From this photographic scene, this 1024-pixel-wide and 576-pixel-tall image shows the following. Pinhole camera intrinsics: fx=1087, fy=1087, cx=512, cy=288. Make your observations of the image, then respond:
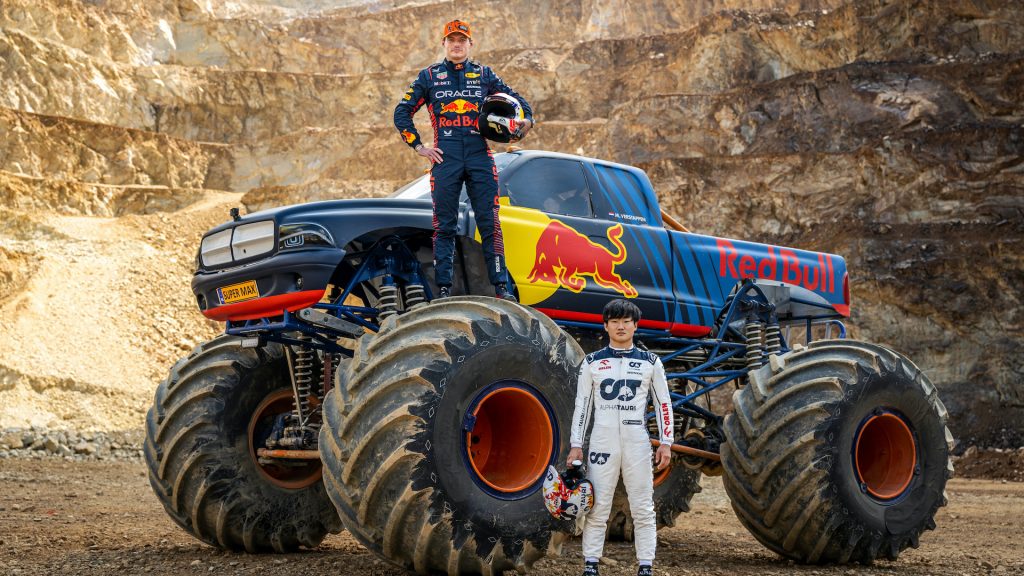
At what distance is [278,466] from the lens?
840 centimetres

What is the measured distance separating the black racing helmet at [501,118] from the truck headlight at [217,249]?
1.92 meters

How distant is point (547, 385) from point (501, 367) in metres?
0.39

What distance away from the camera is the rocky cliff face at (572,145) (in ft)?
108

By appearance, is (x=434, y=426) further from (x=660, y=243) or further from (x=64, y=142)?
(x=64, y=142)

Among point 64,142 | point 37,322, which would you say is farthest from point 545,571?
point 64,142

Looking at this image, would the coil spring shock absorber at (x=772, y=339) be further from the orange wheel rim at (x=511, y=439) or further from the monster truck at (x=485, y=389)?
the orange wheel rim at (x=511, y=439)

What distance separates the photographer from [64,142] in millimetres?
53531

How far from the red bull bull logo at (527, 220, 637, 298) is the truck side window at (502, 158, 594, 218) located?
11.9 inches

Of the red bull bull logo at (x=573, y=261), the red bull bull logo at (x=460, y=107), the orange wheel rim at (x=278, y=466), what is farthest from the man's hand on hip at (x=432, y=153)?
the orange wheel rim at (x=278, y=466)

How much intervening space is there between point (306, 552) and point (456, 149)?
3.38 meters

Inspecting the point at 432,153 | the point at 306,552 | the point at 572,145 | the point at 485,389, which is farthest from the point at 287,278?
the point at 572,145

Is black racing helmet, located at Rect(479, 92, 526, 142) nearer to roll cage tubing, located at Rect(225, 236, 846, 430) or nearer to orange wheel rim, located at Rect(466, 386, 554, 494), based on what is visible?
roll cage tubing, located at Rect(225, 236, 846, 430)

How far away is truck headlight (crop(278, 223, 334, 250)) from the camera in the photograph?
7055 mm

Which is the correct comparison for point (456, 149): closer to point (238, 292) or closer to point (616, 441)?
point (238, 292)
